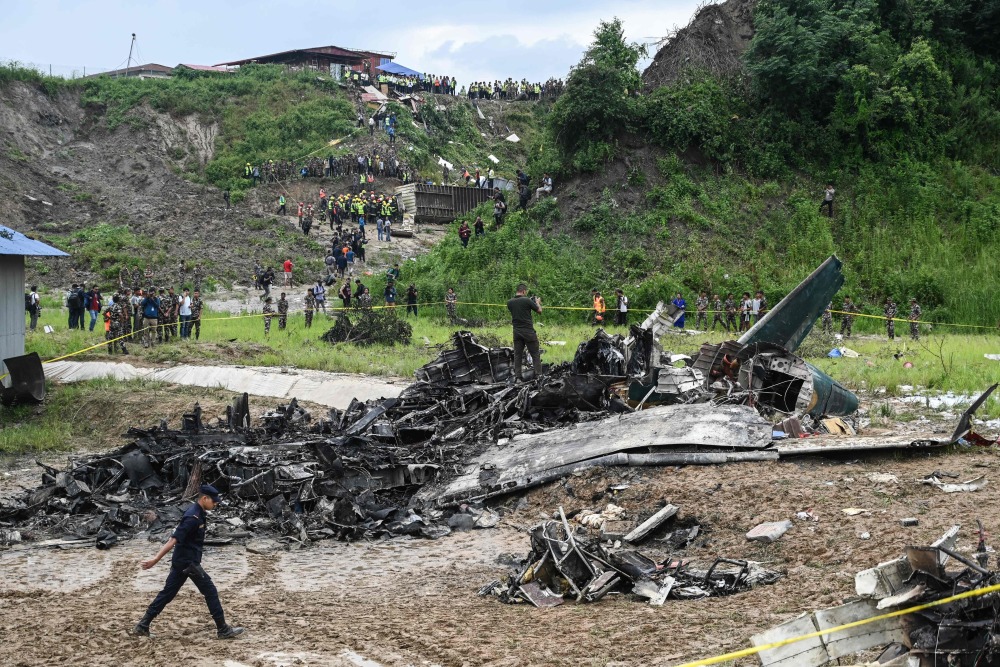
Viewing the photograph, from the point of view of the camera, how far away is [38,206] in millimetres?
44062

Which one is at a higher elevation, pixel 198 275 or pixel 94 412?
pixel 198 275

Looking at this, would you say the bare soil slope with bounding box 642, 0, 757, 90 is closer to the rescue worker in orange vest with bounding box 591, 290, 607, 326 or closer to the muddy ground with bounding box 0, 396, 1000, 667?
the rescue worker in orange vest with bounding box 591, 290, 607, 326

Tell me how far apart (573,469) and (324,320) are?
17.8m

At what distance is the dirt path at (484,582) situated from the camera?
301 inches

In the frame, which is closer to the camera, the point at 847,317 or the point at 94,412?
the point at 94,412

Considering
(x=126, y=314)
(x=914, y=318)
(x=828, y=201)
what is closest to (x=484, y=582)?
(x=126, y=314)

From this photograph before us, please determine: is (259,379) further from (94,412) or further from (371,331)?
(371,331)

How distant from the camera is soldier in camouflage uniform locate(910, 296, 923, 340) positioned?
2488cm

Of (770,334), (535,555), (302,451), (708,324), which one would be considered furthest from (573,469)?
(708,324)

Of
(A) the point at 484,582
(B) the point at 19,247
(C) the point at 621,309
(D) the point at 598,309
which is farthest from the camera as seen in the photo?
(D) the point at 598,309

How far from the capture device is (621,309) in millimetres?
27297

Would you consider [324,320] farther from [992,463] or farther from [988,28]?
[988,28]

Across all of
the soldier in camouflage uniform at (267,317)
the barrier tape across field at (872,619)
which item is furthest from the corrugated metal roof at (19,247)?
the barrier tape across field at (872,619)

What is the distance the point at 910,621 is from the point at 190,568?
17.1ft
